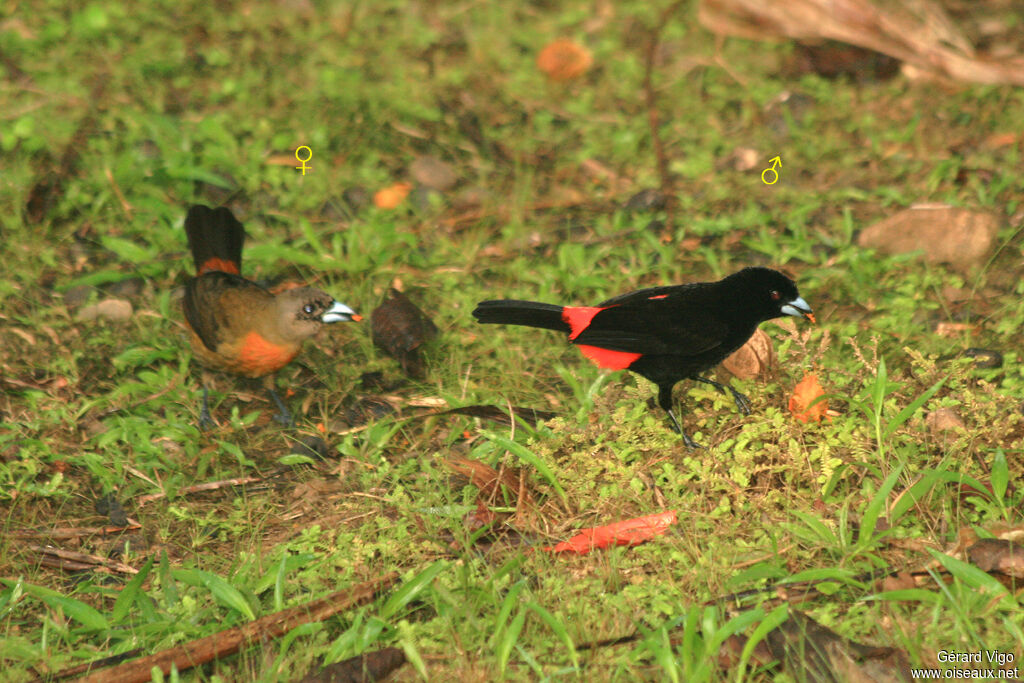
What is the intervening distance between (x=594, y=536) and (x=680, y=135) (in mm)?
4016

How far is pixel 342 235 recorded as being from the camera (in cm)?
594

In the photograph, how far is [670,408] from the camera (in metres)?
4.30

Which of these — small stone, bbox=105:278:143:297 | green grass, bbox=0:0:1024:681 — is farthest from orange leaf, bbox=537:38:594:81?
small stone, bbox=105:278:143:297

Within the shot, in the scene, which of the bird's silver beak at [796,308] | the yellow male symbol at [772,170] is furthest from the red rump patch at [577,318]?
the yellow male symbol at [772,170]

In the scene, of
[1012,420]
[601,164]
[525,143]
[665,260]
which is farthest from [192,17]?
[1012,420]

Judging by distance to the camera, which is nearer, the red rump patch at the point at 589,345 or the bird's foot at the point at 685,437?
the bird's foot at the point at 685,437

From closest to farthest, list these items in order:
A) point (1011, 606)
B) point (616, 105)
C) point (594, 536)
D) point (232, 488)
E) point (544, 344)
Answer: point (1011, 606)
point (594, 536)
point (232, 488)
point (544, 344)
point (616, 105)

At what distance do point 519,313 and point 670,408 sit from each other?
2.55 ft

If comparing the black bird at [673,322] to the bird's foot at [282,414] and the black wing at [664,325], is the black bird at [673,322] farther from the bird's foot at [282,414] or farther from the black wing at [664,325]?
the bird's foot at [282,414]

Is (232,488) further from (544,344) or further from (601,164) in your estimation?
(601,164)

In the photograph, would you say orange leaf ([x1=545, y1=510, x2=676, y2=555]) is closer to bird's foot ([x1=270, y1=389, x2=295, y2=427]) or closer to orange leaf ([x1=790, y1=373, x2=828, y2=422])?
orange leaf ([x1=790, y1=373, x2=828, y2=422])

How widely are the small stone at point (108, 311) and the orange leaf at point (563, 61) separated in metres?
3.68

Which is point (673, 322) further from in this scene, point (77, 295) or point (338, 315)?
point (77, 295)

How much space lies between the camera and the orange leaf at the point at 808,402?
412 cm
